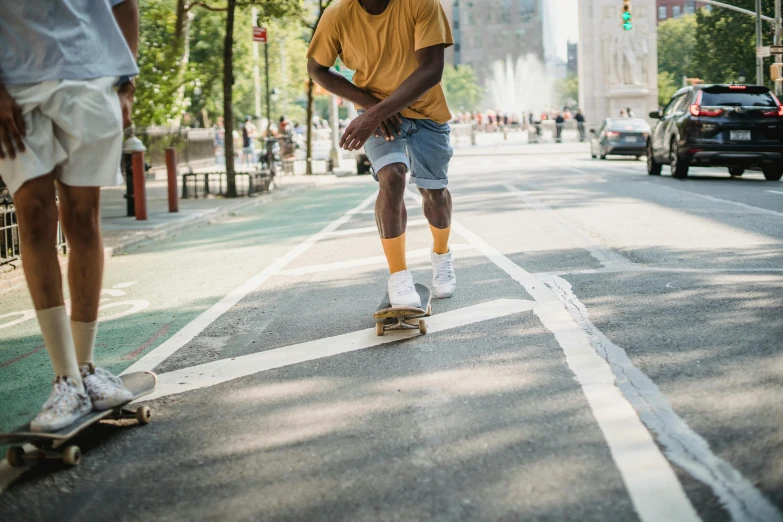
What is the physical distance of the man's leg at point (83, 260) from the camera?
13.3 feet

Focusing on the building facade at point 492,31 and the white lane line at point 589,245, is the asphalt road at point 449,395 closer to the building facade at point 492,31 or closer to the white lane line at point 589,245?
the white lane line at point 589,245

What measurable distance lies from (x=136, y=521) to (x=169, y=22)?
103 ft

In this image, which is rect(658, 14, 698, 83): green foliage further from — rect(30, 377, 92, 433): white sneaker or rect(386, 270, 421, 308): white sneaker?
rect(30, 377, 92, 433): white sneaker

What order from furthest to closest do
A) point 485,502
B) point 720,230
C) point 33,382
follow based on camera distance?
point 720,230 < point 33,382 < point 485,502

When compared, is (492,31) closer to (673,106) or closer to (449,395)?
(673,106)

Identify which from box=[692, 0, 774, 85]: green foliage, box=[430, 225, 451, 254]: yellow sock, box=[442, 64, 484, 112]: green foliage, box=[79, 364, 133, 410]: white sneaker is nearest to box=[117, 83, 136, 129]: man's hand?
box=[79, 364, 133, 410]: white sneaker

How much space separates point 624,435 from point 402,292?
2245mm

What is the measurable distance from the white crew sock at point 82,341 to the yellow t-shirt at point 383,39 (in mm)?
2373

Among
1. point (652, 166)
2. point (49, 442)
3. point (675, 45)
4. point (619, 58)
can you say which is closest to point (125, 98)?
point (49, 442)

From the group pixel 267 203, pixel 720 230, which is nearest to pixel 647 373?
pixel 720 230

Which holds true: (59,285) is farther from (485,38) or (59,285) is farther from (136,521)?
(485,38)

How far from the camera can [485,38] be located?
542 feet

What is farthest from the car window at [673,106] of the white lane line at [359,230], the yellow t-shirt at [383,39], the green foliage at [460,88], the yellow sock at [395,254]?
the green foliage at [460,88]

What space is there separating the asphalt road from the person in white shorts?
0.34 meters
